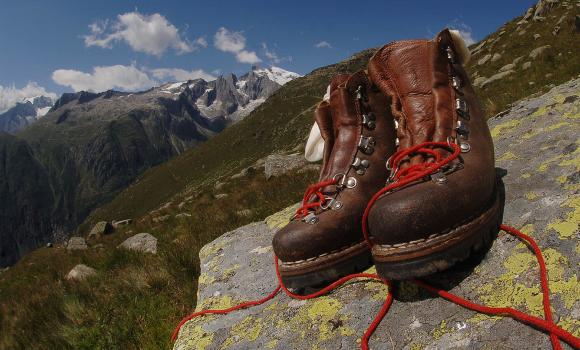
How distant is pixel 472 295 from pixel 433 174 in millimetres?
635

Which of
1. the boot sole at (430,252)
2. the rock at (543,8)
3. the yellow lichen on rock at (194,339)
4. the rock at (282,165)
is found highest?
the rock at (543,8)

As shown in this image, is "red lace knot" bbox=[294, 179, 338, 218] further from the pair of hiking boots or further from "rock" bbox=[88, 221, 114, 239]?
"rock" bbox=[88, 221, 114, 239]

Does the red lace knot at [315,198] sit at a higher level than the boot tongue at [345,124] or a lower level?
lower

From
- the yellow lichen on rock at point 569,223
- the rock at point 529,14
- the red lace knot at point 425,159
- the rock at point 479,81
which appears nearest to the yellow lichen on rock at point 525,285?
the yellow lichen on rock at point 569,223

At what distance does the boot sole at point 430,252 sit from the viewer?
1.84m

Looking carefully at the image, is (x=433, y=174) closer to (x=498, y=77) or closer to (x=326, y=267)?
(x=326, y=267)

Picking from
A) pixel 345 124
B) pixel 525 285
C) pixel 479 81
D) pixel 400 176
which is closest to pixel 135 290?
pixel 345 124

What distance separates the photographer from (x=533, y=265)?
1.89m

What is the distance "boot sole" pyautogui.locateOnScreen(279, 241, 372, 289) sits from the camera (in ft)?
7.79

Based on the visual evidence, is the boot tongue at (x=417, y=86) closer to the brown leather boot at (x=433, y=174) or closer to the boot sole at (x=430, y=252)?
the brown leather boot at (x=433, y=174)

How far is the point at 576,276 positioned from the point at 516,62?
15319mm

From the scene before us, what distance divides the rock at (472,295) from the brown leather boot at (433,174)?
19 cm

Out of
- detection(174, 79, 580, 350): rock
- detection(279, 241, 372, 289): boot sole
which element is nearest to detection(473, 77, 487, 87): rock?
detection(174, 79, 580, 350): rock

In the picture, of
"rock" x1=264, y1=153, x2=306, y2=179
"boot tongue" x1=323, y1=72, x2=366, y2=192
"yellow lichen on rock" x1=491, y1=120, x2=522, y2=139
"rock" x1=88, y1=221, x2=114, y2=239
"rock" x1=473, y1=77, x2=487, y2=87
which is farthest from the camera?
"rock" x1=88, y1=221, x2=114, y2=239
